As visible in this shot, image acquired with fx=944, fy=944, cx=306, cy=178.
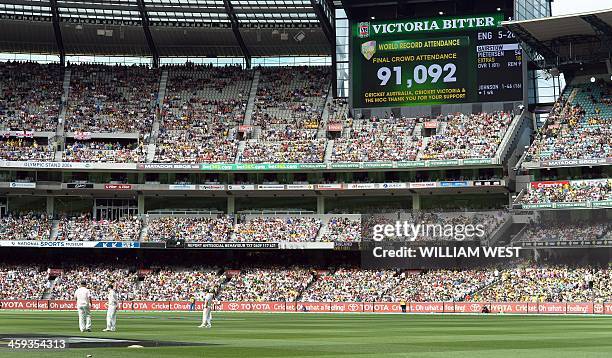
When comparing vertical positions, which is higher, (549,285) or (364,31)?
(364,31)

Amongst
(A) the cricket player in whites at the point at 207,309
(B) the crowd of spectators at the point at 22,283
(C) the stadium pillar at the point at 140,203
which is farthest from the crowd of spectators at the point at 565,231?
(B) the crowd of spectators at the point at 22,283

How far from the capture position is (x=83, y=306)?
3212 cm

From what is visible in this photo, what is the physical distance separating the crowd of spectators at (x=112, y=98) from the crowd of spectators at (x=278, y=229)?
46.3 feet

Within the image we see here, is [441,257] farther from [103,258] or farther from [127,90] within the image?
[127,90]

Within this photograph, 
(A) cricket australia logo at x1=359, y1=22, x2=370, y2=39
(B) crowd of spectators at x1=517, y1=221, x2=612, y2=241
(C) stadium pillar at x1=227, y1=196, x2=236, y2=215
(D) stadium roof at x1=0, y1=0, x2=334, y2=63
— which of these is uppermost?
(D) stadium roof at x1=0, y1=0, x2=334, y2=63

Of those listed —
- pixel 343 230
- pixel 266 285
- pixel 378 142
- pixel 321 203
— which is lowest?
pixel 266 285

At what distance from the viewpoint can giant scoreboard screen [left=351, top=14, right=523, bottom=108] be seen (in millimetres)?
82250

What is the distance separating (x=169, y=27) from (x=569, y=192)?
41.1m

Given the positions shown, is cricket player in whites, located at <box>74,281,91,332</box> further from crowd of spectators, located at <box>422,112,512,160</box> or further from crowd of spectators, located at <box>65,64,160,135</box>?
crowd of spectators, located at <box>65,64,160,135</box>

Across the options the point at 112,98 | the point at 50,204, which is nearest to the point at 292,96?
the point at 112,98

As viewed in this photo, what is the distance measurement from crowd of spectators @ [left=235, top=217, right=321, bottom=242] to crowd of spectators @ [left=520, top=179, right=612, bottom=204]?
18610 mm

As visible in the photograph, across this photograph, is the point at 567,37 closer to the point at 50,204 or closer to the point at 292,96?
the point at 292,96

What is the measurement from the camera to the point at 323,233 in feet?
271

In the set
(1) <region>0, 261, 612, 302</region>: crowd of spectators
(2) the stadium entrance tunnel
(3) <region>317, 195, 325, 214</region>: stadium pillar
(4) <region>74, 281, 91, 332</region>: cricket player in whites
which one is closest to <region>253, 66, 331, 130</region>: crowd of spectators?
(3) <region>317, 195, 325, 214</region>: stadium pillar
